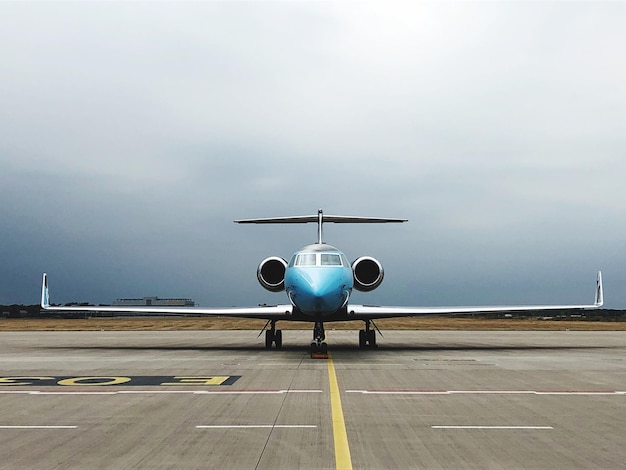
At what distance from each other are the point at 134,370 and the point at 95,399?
525 cm

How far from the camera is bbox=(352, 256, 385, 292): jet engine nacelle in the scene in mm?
23875

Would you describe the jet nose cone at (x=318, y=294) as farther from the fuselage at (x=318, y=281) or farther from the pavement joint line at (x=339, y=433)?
the pavement joint line at (x=339, y=433)

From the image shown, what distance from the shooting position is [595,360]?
1938 centimetres

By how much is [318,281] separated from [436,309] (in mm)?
7425

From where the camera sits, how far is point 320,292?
1883 cm

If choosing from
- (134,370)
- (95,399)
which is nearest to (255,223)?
(134,370)

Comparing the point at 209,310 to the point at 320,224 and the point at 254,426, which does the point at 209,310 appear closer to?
the point at 320,224

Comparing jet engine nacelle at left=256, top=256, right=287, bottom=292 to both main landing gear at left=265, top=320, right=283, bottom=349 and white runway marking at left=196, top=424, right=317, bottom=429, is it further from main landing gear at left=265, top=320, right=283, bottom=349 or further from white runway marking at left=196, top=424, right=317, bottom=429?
white runway marking at left=196, top=424, right=317, bottom=429

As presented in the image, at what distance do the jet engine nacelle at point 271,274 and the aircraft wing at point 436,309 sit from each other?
319cm

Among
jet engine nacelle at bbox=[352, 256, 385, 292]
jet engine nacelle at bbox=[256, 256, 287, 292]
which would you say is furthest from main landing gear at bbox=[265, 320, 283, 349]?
jet engine nacelle at bbox=[352, 256, 385, 292]

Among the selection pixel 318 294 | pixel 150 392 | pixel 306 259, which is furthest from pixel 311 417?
pixel 306 259

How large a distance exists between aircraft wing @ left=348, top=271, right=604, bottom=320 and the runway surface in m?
5.51

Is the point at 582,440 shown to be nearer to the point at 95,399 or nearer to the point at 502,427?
the point at 502,427

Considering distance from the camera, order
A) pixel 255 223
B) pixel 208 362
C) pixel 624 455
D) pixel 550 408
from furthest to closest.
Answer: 1. pixel 255 223
2. pixel 208 362
3. pixel 550 408
4. pixel 624 455
